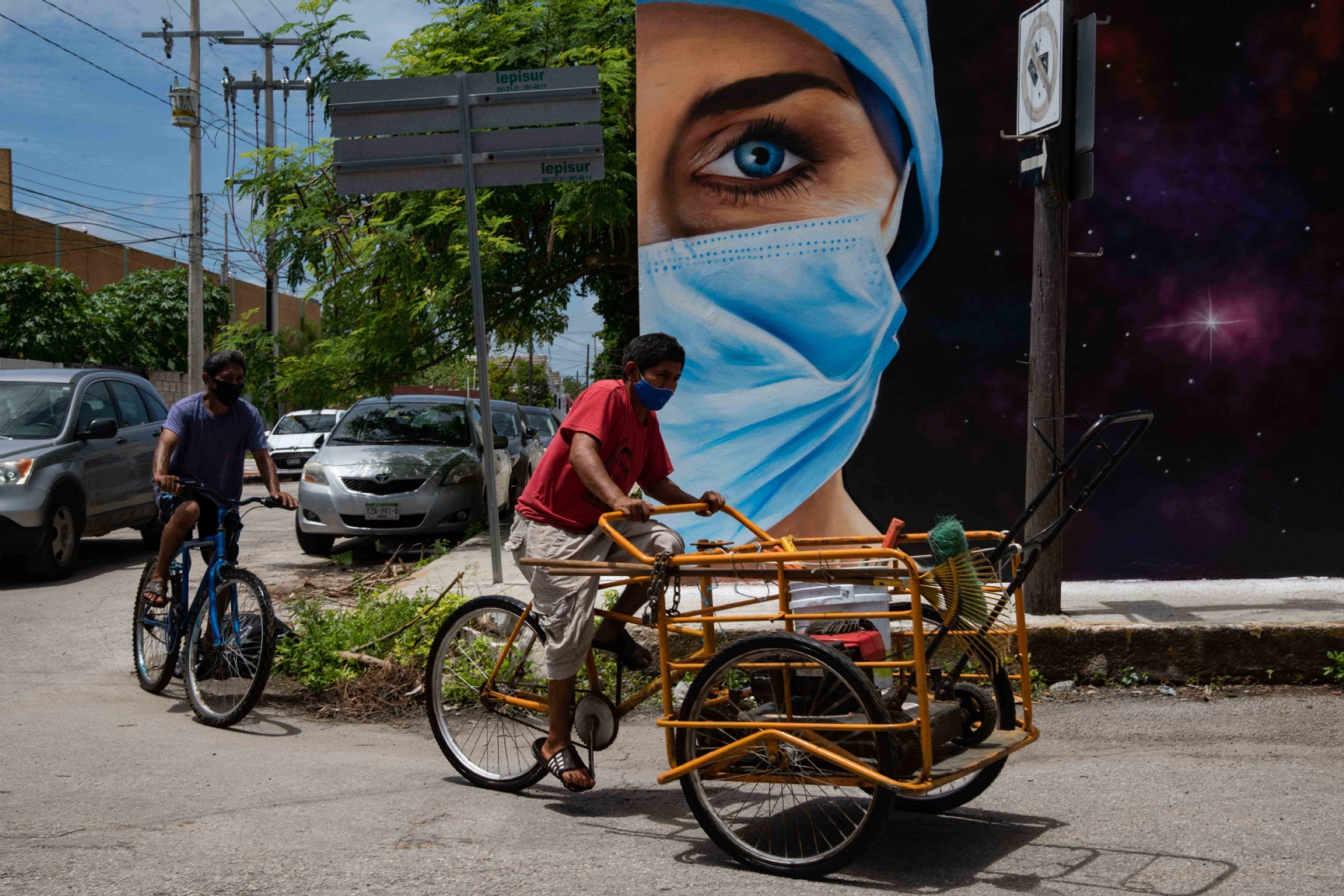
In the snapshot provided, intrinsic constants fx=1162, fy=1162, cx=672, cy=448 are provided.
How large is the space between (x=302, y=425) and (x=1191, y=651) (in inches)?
931

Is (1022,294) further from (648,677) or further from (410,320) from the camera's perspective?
(410,320)

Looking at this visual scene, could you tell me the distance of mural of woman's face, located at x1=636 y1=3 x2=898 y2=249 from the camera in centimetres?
793

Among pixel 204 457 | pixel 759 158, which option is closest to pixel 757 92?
pixel 759 158

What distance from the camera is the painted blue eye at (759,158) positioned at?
799 cm

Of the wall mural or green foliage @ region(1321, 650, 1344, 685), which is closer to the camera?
green foliage @ region(1321, 650, 1344, 685)

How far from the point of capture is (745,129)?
8000mm

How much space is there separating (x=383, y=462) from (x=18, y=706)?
572 centimetres

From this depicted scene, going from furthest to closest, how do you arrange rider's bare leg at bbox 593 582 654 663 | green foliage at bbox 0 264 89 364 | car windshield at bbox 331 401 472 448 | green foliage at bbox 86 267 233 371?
green foliage at bbox 86 267 233 371, green foliage at bbox 0 264 89 364, car windshield at bbox 331 401 472 448, rider's bare leg at bbox 593 582 654 663

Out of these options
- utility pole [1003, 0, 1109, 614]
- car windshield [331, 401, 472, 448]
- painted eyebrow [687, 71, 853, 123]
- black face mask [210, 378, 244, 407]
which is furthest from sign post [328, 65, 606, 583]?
car windshield [331, 401, 472, 448]

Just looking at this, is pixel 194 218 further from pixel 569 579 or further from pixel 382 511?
pixel 569 579

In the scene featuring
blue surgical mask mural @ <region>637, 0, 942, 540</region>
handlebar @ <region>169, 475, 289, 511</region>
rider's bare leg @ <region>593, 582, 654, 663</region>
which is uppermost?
blue surgical mask mural @ <region>637, 0, 942, 540</region>

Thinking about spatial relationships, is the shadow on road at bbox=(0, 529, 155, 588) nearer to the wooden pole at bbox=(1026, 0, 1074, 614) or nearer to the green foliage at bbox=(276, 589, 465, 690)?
the green foliage at bbox=(276, 589, 465, 690)

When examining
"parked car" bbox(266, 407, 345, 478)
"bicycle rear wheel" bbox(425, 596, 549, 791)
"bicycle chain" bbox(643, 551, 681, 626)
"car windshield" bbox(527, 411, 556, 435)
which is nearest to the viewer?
"bicycle chain" bbox(643, 551, 681, 626)

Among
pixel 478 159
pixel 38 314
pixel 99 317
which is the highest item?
pixel 99 317
